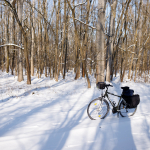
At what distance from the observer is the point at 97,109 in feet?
14.4


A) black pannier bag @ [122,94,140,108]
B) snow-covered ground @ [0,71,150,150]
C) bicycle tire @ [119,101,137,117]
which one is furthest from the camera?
bicycle tire @ [119,101,137,117]

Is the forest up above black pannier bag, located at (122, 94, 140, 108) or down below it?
above

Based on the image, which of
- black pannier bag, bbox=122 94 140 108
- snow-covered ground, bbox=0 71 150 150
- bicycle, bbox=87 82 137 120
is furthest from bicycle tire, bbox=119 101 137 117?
snow-covered ground, bbox=0 71 150 150

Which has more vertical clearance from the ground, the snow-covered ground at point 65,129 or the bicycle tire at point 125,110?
the bicycle tire at point 125,110

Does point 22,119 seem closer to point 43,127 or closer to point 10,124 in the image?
point 10,124

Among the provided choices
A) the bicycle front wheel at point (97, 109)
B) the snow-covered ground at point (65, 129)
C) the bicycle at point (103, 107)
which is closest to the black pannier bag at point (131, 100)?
the bicycle at point (103, 107)

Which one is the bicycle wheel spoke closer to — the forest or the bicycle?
the bicycle

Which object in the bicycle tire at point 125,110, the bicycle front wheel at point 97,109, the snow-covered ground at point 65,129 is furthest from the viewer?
the bicycle tire at point 125,110

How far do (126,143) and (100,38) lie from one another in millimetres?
6876

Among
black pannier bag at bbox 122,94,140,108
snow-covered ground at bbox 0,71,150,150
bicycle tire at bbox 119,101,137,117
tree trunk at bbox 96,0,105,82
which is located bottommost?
snow-covered ground at bbox 0,71,150,150

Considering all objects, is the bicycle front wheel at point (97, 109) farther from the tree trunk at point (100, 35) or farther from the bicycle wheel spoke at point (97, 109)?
the tree trunk at point (100, 35)

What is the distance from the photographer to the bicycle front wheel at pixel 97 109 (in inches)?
169

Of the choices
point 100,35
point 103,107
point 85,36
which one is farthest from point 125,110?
point 85,36

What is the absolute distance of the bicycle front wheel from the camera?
430cm
